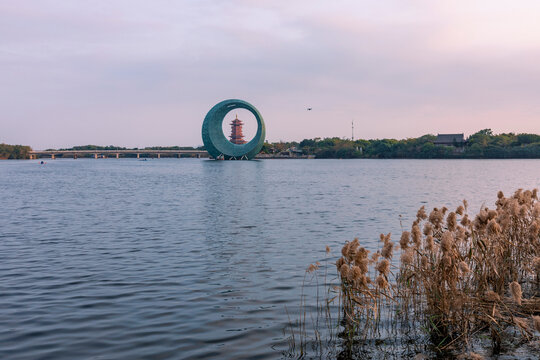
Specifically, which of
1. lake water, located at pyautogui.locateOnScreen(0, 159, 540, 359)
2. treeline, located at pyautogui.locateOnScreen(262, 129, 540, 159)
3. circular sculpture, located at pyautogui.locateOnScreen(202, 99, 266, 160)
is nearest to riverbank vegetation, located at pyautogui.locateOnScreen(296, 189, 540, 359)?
lake water, located at pyautogui.locateOnScreen(0, 159, 540, 359)

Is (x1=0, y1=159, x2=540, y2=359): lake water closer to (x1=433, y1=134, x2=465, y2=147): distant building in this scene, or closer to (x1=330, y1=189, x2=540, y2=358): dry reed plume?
(x1=330, y1=189, x2=540, y2=358): dry reed plume

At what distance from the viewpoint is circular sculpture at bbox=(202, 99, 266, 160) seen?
12131 centimetres

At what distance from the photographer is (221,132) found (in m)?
127

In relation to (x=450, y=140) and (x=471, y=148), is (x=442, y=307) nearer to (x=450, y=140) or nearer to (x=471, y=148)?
(x=471, y=148)

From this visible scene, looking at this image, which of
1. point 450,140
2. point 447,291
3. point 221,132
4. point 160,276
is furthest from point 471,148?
point 447,291

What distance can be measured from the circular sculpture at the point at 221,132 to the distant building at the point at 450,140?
66.6 m

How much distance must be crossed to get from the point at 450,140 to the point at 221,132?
260 feet

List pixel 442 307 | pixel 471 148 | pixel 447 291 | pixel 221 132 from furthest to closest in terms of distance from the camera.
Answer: pixel 471 148 → pixel 221 132 → pixel 447 291 → pixel 442 307

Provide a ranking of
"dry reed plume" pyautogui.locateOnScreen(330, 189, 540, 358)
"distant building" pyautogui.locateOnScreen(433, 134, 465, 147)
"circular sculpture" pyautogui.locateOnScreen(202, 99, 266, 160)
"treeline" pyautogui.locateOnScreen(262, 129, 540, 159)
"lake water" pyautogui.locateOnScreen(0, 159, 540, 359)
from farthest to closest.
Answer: "distant building" pyautogui.locateOnScreen(433, 134, 465, 147) < "treeline" pyautogui.locateOnScreen(262, 129, 540, 159) < "circular sculpture" pyautogui.locateOnScreen(202, 99, 266, 160) < "lake water" pyautogui.locateOnScreen(0, 159, 540, 359) < "dry reed plume" pyautogui.locateOnScreen(330, 189, 540, 358)

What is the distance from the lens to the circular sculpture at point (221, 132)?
121 meters

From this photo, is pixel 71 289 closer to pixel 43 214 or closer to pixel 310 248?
pixel 310 248

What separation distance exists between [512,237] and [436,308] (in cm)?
295

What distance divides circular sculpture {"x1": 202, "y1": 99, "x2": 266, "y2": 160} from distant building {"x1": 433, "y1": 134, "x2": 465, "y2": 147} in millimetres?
66629

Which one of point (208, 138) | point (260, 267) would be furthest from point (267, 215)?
point (208, 138)
